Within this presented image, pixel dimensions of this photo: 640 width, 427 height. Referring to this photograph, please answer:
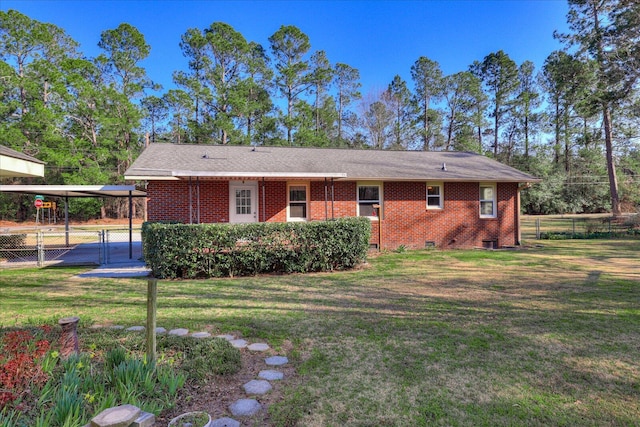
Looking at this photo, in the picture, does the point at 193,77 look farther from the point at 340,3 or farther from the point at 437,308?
the point at 437,308

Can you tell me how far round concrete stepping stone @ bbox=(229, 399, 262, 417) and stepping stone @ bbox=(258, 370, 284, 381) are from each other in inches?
16.7

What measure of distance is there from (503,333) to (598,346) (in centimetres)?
99

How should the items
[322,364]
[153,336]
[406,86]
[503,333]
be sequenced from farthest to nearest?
[406,86] → [503,333] → [322,364] → [153,336]

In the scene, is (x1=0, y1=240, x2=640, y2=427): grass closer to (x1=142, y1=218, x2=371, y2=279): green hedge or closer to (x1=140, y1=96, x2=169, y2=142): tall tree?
(x1=142, y1=218, x2=371, y2=279): green hedge

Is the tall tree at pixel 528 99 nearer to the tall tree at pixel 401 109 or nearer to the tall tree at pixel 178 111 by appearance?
the tall tree at pixel 401 109

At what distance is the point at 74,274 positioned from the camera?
9148mm

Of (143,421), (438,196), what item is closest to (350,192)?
(438,196)

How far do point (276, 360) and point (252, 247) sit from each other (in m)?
5.17

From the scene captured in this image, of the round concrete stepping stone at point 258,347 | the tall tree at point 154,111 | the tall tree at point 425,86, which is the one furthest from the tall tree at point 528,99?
the round concrete stepping stone at point 258,347

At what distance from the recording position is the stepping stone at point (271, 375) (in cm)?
331

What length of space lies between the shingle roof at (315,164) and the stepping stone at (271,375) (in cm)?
751

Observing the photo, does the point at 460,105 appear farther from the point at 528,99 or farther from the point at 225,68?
the point at 225,68

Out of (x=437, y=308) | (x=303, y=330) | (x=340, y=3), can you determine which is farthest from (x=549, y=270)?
(x=340, y=3)

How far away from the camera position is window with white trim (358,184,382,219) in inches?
522
